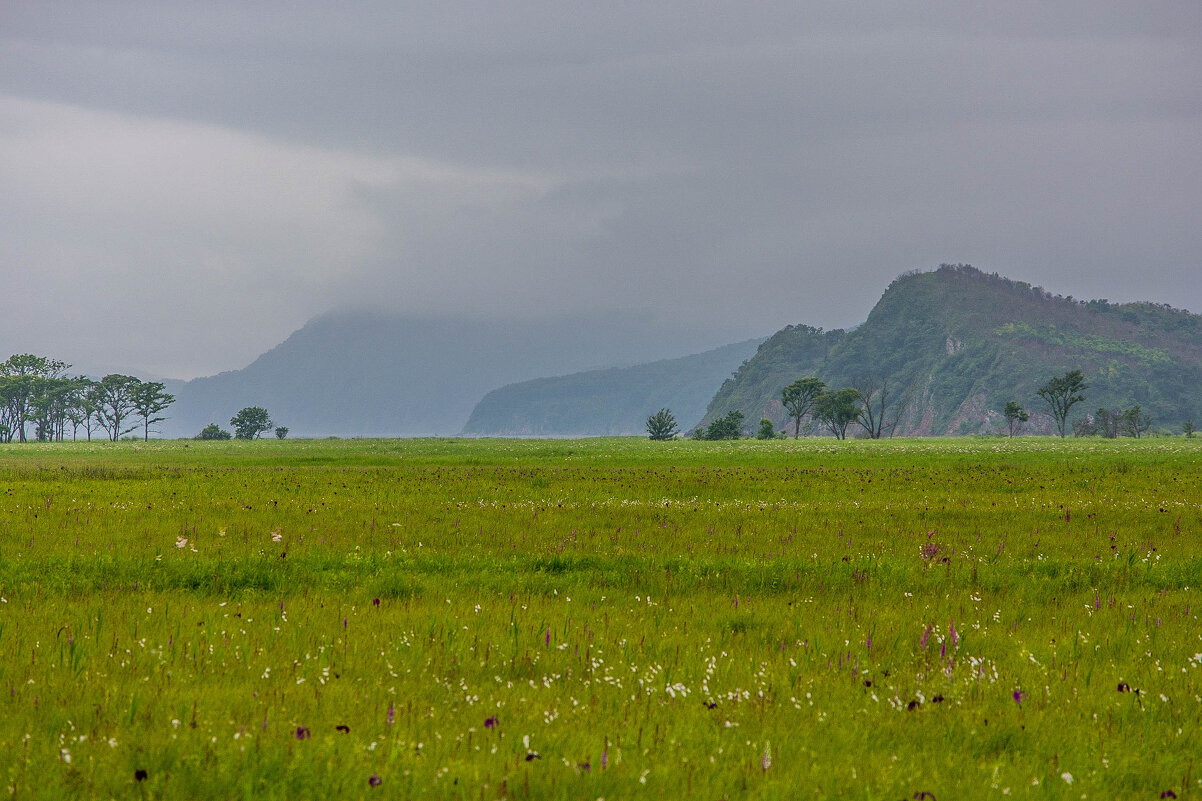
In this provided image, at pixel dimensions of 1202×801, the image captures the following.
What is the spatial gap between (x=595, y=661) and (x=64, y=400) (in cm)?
21339

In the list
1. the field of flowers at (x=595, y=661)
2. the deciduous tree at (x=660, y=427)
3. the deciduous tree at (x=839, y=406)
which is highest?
the deciduous tree at (x=839, y=406)

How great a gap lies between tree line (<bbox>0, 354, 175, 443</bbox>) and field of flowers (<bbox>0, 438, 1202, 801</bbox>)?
185 meters

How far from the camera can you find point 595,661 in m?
6.62

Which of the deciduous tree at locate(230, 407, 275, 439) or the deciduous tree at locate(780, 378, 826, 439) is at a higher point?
the deciduous tree at locate(780, 378, 826, 439)

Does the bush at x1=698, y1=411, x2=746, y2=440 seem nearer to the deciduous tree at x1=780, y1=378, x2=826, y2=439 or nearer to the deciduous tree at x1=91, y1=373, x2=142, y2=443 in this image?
the deciduous tree at x1=780, y1=378, x2=826, y2=439

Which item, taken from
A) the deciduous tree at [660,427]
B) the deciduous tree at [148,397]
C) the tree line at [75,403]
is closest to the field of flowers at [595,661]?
the deciduous tree at [660,427]

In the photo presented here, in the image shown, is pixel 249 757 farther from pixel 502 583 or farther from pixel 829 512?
pixel 829 512

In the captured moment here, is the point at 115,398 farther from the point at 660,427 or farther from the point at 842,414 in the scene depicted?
the point at 842,414

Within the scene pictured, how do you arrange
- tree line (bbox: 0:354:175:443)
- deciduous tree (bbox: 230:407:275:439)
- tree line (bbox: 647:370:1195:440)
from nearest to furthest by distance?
tree line (bbox: 647:370:1195:440) < tree line (bbox: 0:354:175:443) < deciduous tree (bbox: 230:407:275:439)

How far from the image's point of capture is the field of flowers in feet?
14.7

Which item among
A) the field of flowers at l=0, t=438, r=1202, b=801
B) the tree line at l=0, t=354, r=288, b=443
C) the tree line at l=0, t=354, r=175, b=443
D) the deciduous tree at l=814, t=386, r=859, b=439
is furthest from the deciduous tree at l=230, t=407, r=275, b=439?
the field of flowers at l=0, t=438, r=1202, b=801

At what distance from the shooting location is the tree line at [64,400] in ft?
531

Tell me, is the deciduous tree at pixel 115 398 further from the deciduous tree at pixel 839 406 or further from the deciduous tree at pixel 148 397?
the deciduous tree at pixel 839 406

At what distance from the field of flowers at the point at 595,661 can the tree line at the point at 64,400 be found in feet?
605
